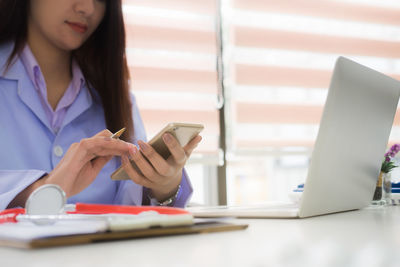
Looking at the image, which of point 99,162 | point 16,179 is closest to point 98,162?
point 99,162

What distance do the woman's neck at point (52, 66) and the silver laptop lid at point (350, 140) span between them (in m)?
1.19

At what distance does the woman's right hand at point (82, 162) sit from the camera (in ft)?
3.73

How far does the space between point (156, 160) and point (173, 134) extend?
19 cm

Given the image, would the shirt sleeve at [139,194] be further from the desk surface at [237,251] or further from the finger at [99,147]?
the desk surface at [237,251]

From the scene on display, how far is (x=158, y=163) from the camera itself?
4.25 feet

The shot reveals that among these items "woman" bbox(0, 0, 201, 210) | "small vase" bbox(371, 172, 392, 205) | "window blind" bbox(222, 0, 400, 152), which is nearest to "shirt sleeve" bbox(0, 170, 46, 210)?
"woman" bbox(0, 0, 201, 210)

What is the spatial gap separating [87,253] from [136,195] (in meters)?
1.11

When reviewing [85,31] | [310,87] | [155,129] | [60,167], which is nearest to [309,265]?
[60,167]

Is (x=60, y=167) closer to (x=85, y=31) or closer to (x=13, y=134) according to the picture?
(x=13, y=134)

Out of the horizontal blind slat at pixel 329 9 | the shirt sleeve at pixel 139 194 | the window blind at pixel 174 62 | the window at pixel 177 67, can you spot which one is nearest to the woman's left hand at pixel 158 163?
the shirt sleeve at pixel 139 194

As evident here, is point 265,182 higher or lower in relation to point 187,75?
lower

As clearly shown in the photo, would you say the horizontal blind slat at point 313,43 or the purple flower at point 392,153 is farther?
the horizontal blind slat at point 313,43

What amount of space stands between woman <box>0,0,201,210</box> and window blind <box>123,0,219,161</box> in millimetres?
1395

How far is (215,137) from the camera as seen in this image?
3.50 metres
